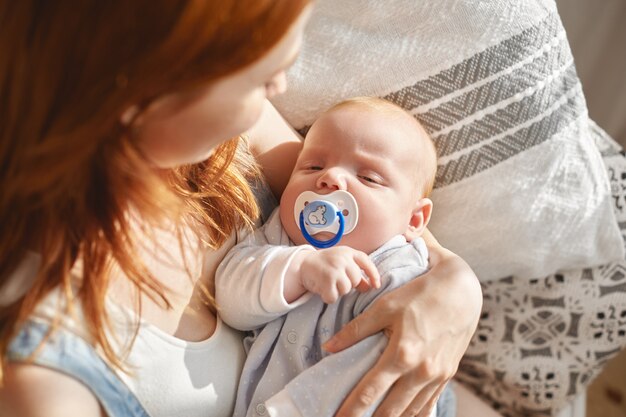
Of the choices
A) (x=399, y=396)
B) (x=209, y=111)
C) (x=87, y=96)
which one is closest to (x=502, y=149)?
(x=399, y=396)

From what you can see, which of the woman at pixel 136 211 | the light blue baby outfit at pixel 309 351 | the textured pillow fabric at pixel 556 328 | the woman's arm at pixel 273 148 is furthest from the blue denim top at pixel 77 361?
the textured pillow fabric at pixel 556 328

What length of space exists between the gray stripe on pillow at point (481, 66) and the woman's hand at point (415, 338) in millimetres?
344

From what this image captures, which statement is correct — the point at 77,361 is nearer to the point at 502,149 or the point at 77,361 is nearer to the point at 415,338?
the point at 415,338

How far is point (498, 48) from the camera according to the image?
117cm

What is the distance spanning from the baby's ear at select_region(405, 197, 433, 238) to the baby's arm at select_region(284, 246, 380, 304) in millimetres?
185

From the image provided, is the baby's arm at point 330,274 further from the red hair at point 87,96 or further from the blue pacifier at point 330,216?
the red hair at point 87,96

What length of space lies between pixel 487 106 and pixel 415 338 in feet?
1.59

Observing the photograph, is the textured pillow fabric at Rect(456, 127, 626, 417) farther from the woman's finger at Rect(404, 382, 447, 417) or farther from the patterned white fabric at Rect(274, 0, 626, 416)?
the woman's finger at Rect(404, 382, 447, 417)

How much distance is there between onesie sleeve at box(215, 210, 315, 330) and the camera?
0.93 metres

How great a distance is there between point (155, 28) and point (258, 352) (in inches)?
21.7

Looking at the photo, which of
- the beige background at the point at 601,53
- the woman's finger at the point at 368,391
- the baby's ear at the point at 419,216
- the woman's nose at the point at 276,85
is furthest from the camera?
the beige background at the point at 601,53

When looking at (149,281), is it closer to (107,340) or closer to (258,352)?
(107,340)

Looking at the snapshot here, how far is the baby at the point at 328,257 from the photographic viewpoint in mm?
918

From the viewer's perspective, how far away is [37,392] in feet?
2.43
